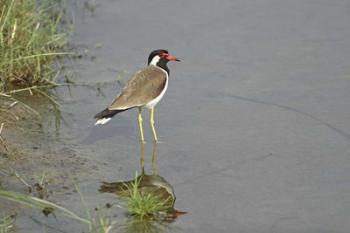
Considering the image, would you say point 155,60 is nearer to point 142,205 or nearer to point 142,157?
point 142,157

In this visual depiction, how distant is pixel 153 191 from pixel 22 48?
8.51ft

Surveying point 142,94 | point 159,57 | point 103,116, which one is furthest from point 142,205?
point 159,57

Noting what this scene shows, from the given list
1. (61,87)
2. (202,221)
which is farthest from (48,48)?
(202,221)

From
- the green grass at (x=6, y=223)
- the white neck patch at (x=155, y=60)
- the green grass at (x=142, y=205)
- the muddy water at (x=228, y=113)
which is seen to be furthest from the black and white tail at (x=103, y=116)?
the green grass at (x=6, y=223)

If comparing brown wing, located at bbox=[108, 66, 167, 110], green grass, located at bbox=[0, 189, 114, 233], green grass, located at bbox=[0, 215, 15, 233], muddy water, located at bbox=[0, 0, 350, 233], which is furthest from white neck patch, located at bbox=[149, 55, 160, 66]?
green grass, located at bbox=[0, 215, 15, 233]

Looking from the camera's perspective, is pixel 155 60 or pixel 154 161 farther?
pixel 155 60

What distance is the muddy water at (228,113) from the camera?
6.82m

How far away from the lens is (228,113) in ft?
28.3

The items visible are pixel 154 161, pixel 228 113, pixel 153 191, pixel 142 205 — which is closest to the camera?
pixel 142 205

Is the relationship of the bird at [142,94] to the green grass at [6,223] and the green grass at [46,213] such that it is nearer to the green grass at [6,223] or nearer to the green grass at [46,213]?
the green grass at [46,213]

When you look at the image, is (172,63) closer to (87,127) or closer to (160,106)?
(160,106)

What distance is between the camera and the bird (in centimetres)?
799

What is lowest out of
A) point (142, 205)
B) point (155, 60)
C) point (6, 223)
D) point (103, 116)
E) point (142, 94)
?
point (6, 223)

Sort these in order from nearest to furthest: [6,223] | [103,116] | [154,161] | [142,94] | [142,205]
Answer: [6,223] → [142,205] → [154,161] → [103,116] → [142,94]
